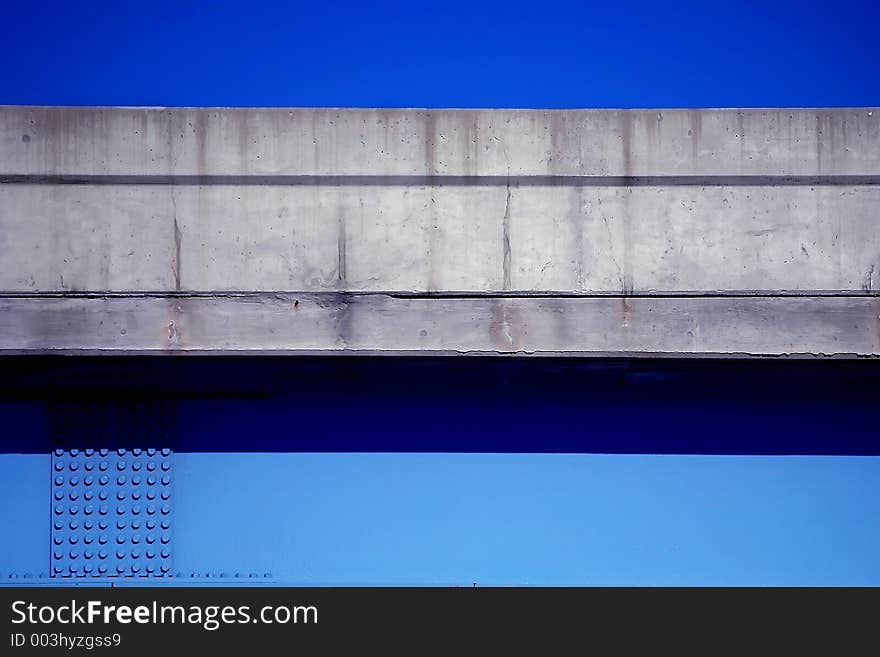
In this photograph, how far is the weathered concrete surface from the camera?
373 cm

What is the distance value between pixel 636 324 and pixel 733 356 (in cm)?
62

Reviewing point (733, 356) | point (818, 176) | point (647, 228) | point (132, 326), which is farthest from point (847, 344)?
point (132, 326)

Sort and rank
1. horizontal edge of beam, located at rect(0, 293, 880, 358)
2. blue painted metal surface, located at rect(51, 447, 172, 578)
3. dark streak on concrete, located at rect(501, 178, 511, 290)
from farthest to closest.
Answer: blue painted metal surface, located at rect(51, 447, 172, 578) < dark streak on concrete, located at rect(501, 178, 511, 290) < horizontal edge of beam, located at rect(0, 293, 880, 358)

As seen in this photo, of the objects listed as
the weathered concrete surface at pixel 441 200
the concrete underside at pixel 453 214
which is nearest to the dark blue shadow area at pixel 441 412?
the concrete underside at pixel 453 214

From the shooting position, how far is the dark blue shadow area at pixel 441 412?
13.2 feet

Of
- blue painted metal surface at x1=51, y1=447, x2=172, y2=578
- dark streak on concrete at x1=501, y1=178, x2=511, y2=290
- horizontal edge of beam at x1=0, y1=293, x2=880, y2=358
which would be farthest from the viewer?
blue painted metal surface at x1=51, y1=447, x2=172, y2=578

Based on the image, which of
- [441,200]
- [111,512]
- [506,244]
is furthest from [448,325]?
[111,512]

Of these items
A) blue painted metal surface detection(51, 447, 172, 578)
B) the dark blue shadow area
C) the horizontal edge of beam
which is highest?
the horizontal edge of beam

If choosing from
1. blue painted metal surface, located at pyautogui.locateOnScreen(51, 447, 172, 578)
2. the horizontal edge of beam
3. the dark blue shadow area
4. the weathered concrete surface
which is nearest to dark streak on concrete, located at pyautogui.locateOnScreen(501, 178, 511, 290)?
the weathered concrete surface

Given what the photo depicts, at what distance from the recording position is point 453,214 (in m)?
3.76

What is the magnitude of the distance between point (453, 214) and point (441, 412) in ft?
4.47

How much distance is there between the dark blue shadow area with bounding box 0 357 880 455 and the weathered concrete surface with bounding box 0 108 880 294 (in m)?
0.71

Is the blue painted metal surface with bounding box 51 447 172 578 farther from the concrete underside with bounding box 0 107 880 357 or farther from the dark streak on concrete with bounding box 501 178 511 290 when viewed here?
the dark streak on concrete with bounding box 501 178 511 290

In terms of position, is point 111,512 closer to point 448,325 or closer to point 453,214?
point 448,325
